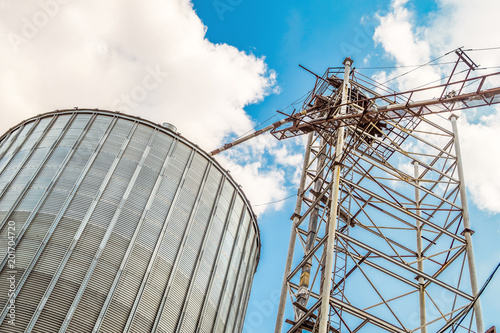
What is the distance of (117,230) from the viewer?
18.8m

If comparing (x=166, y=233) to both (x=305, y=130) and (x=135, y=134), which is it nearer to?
(x=135, y=134)

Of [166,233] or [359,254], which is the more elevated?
[359,254]

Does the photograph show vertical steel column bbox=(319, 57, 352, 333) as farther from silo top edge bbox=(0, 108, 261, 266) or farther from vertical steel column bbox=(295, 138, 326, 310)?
silo top edge bbox=(0, 108, 261, 266)

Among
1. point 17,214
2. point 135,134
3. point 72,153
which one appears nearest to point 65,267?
point 17,214

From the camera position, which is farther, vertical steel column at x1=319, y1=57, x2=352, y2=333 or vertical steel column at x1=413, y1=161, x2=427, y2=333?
vertical steel column at x1=413, y1=161, x2=427, y2=333

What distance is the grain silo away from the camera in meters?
16.9

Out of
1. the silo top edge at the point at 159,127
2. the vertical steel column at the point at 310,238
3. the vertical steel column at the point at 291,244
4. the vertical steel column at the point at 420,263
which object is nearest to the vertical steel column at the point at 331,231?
the vertical steel column at the point at 310,238

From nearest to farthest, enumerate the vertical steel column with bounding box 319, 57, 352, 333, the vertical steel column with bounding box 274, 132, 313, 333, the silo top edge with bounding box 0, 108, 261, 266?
the vertical steel column with bounding box 319, 57, 352, 333 → the vertical steel column with bounding box 274, 132, 313, 333 → the silo top edge with bounding box 0, 108, 261, 266

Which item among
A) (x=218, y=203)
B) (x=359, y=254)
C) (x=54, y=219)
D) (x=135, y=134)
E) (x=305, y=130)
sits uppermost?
(x=305, y=130)

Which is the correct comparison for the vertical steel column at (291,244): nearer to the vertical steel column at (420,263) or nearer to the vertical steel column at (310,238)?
the vertical steel column at (310,238)

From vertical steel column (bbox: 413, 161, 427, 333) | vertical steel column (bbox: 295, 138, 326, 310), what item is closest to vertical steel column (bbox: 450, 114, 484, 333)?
vertical steel column (bbox: 413, 161, 427, 333)

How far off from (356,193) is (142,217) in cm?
989

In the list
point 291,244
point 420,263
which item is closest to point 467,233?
point 420,263

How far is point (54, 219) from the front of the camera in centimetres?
1862
